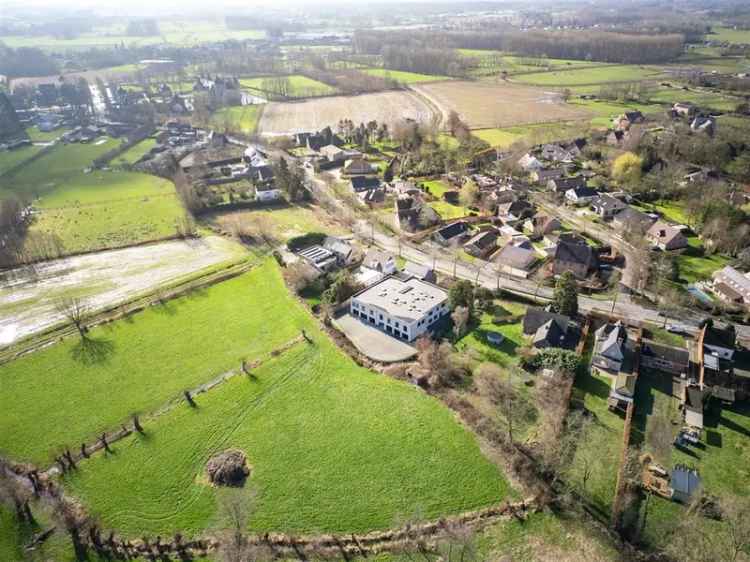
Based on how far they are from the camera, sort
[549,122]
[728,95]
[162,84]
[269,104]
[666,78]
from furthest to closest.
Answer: [162,84]
[666,78]
[269,104]
[728,95]
[549,122]

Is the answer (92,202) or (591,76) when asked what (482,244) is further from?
(591,76)

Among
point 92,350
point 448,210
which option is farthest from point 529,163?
point 92,350

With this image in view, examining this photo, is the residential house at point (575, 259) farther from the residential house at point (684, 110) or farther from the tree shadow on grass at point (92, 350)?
the residential house at point (684, 110)

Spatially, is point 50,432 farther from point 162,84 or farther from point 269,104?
point 162,84

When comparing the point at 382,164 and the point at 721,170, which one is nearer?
the point at 721,170

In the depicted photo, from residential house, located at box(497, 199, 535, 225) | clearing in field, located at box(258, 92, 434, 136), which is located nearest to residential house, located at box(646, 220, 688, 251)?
residential house, located at box(497, 199, 535, 225)

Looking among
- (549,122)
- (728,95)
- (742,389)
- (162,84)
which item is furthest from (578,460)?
(162,84)

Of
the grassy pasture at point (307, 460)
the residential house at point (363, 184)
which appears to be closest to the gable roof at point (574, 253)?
the grassy pasture at point (307, 460)
